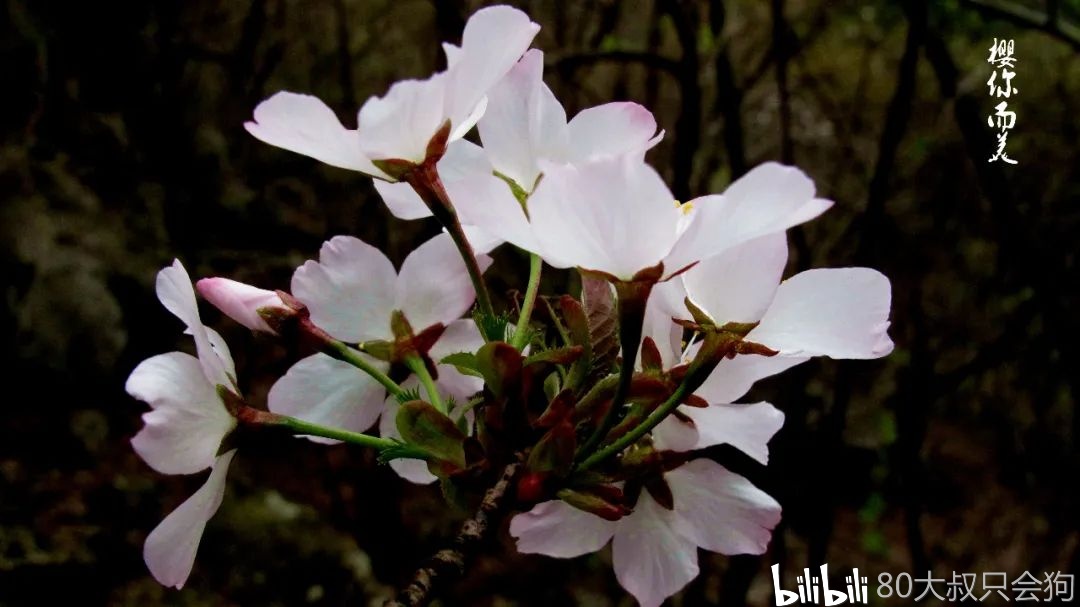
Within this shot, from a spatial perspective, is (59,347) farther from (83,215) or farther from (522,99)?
(522,99)

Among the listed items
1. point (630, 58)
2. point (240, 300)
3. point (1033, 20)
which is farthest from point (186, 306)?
point (1033, 20)

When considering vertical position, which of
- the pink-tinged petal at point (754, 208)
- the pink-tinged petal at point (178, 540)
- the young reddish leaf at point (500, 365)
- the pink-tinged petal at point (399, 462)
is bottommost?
the pink-tinged petal at point (178, 540)

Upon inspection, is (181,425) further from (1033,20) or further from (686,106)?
(1033,20)

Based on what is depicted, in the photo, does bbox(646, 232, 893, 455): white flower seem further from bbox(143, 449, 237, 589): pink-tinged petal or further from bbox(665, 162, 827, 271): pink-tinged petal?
bbox(143, 449, 237, 589): pink-tinged petal

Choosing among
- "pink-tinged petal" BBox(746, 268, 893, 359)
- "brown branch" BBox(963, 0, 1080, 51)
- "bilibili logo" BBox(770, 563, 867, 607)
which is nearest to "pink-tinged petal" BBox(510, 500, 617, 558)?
"pink-tinged petal" BBox(746, 268, 893, 359)

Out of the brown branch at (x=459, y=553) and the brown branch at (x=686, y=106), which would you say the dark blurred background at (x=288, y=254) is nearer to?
the brown branch at (x=686, y=106)

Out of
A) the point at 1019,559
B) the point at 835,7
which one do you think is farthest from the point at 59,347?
the point at 1019,559

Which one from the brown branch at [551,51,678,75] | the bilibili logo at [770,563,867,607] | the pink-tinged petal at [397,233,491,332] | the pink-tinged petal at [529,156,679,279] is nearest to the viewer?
the pink-tinged petal at [529,156,679,279]

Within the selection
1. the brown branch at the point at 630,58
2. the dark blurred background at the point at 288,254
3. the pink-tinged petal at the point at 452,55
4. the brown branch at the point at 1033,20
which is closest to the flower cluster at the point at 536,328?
the pink-tinged petal at the point at 452,55
